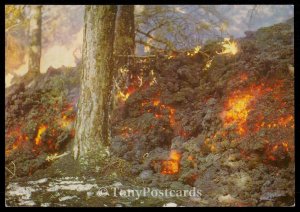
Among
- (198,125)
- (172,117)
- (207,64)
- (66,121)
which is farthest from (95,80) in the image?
(207,64)

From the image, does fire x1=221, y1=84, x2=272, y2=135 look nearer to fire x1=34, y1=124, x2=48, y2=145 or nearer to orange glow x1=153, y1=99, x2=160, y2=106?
orange glow x1=153, y1=99, x2=160, y2=106

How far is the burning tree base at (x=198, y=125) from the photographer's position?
4766 millimetres

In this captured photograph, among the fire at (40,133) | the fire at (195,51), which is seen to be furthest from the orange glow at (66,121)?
the fire at (195,51)

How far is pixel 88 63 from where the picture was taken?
532 cm

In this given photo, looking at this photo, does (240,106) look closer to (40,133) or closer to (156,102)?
(156,102)

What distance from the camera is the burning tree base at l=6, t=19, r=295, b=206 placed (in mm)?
4766

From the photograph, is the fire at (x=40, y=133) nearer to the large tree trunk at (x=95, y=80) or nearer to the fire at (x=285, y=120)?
the large tree trunk at (x=95, y=80)

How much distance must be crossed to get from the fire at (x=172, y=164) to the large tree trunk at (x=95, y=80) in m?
1.10

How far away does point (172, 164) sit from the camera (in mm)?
5410

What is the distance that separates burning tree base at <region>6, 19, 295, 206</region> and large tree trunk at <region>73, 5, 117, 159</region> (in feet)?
1.33
